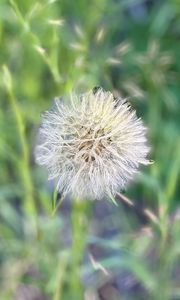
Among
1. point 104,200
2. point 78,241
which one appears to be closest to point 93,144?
point 78,241

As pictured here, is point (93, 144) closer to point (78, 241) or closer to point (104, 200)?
point (78, 241)

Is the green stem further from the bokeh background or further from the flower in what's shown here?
the flower

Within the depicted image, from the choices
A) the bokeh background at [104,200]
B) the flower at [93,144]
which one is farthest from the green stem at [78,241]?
the flower at [93,144]

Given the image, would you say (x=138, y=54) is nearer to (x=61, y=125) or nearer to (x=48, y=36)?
(x=48, y=36)

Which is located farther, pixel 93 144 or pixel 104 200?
pixel 104 200

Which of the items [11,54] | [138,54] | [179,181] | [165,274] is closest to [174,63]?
[138,54]

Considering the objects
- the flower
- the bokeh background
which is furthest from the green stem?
the flower
